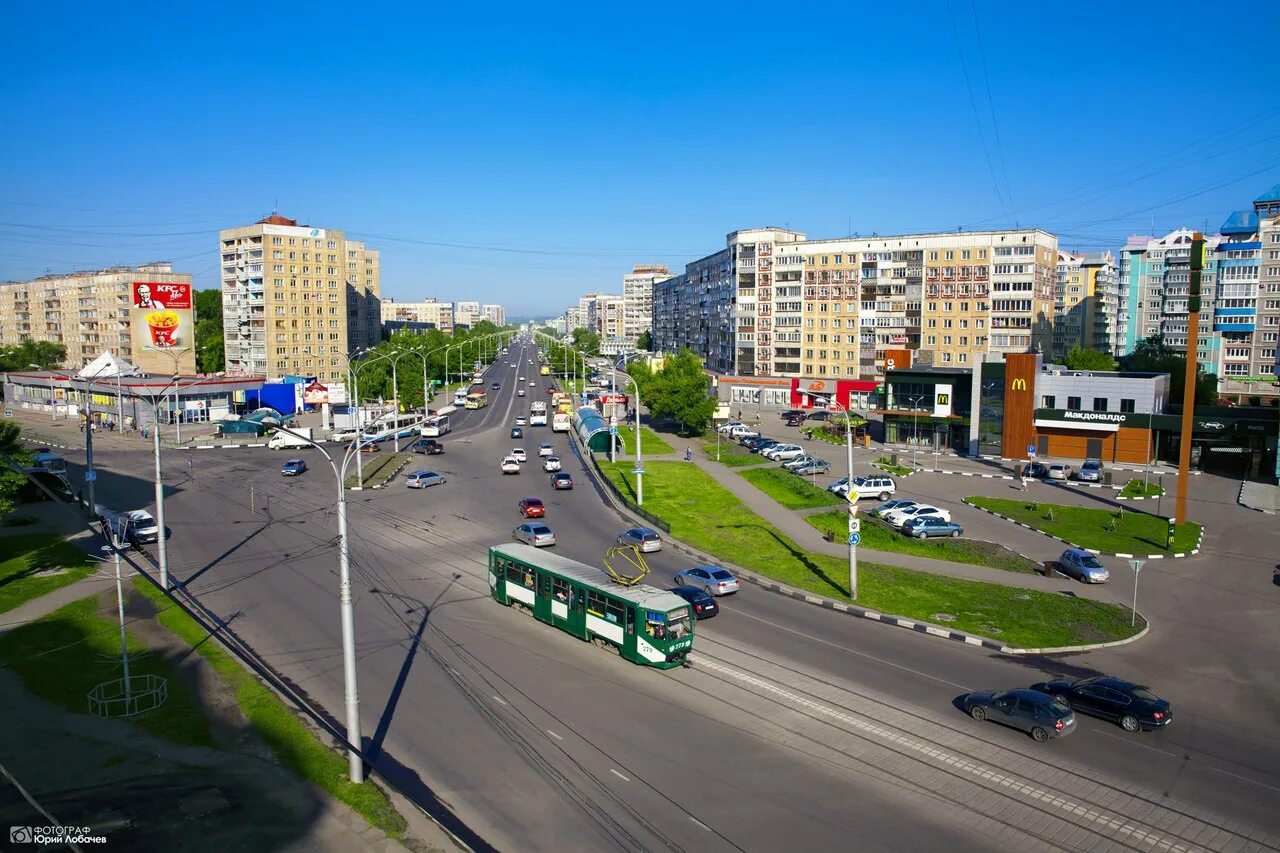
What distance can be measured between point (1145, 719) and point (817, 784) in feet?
25.9

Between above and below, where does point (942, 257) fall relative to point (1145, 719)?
above

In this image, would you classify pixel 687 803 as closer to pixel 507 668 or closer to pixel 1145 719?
pixel 507 668

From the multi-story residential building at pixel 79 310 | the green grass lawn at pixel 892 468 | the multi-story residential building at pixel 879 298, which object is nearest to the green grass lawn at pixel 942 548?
the green grass lawn at pixel 892 468

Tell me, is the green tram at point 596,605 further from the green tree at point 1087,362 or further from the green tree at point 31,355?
the green tree at point 31,355

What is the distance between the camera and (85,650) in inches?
873

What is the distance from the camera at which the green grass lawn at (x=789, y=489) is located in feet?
142

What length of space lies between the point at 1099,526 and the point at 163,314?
64.9m

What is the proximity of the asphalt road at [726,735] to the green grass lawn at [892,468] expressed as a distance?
88.4 ft

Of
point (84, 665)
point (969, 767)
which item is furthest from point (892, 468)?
point (84, 665)

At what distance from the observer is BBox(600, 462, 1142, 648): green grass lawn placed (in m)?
24.4

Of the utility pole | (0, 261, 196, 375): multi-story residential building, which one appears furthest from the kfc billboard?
the utility pole

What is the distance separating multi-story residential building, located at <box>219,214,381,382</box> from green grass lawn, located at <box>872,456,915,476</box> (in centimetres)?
7067

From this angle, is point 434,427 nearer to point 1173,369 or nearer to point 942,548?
point 942,548

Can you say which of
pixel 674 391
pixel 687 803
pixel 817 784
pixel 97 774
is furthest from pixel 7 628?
pixel 674 391
